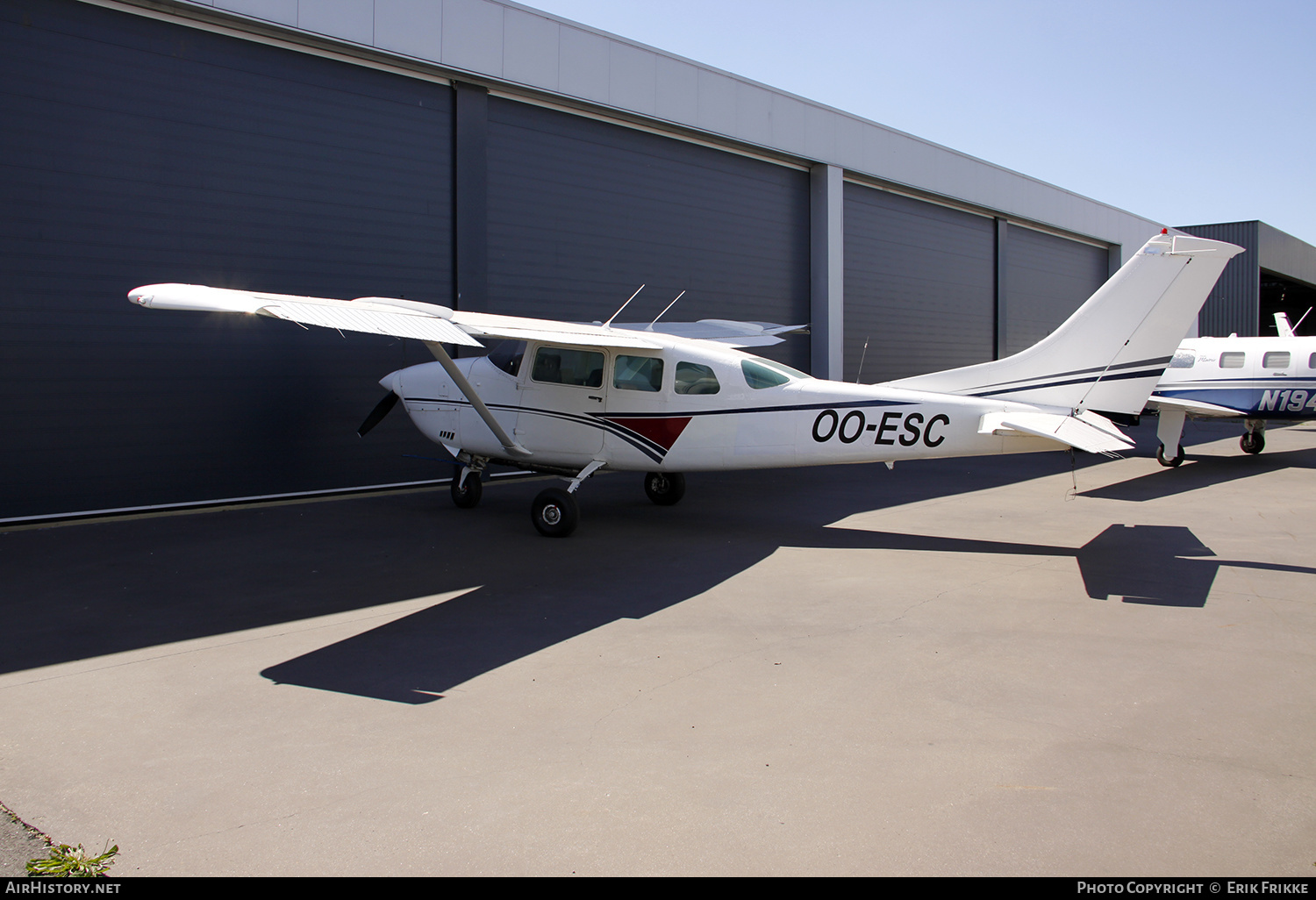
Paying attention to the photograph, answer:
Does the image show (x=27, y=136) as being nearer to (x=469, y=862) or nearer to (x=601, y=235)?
(x=601, y=235)

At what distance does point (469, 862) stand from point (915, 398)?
6636mm

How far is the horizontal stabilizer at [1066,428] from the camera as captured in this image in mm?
7254

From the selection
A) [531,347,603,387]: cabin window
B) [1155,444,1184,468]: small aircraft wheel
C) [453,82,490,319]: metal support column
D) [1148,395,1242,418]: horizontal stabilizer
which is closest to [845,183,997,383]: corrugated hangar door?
[1148,395,1242,418]: horizontal stabilizer

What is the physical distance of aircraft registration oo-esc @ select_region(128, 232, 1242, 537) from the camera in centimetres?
815

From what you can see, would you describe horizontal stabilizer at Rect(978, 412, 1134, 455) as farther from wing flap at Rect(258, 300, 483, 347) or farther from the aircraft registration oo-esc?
wing flap at Rect(258, 300, 483, 347)

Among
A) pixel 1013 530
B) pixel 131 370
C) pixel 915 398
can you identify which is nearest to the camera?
pixel 915 398

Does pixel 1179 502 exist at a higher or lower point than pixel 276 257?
lower

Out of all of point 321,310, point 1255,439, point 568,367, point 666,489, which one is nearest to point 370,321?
point 321,310

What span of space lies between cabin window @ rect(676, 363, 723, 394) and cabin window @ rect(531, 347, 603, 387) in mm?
884

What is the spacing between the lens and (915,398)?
8.38 meters

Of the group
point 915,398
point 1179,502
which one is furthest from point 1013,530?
point 1179,502

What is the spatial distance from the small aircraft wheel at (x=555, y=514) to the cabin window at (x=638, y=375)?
1347 millimetres

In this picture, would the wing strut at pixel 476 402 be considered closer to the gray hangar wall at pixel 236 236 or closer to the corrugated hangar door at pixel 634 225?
the gray hangar wall at pixel 236 236

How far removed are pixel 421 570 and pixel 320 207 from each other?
6667 millimetres
